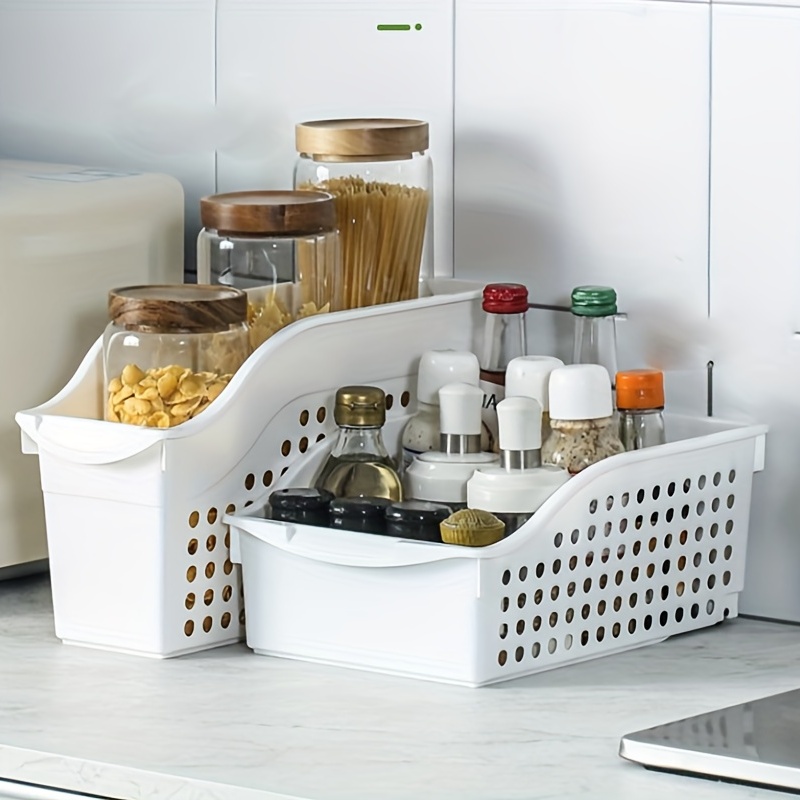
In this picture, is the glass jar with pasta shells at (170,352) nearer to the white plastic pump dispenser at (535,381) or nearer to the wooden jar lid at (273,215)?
the wooden jar lid at (273,215)

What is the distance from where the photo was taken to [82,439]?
1.30 meters

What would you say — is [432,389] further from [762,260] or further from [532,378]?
[762,260]

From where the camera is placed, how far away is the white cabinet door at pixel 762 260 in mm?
1386

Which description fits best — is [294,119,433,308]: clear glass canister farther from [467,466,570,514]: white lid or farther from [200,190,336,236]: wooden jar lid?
[467,466,570,514]: white lid

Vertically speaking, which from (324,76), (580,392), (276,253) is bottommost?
(580,392)

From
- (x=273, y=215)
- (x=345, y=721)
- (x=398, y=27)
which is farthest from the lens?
(x=398, y=27)

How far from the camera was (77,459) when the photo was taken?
4.29 ft

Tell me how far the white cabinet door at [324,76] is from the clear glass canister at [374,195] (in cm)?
9

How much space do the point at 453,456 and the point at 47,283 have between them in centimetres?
40

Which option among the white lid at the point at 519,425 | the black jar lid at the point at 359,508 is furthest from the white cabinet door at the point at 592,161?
the black jar lid at the point at 359,508

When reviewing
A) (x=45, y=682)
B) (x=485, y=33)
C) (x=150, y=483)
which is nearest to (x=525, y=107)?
(x=485, y=33)

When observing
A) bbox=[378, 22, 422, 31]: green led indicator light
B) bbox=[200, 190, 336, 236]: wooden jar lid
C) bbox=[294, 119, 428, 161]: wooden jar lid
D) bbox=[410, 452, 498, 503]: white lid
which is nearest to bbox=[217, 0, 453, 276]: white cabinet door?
bbox=[378, 22, 422, 31]: green led indicator light

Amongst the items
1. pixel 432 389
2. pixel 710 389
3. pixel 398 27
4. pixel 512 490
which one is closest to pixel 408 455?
pixel 432 389

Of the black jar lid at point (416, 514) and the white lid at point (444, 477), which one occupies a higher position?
the white lid at point (444, 477)
